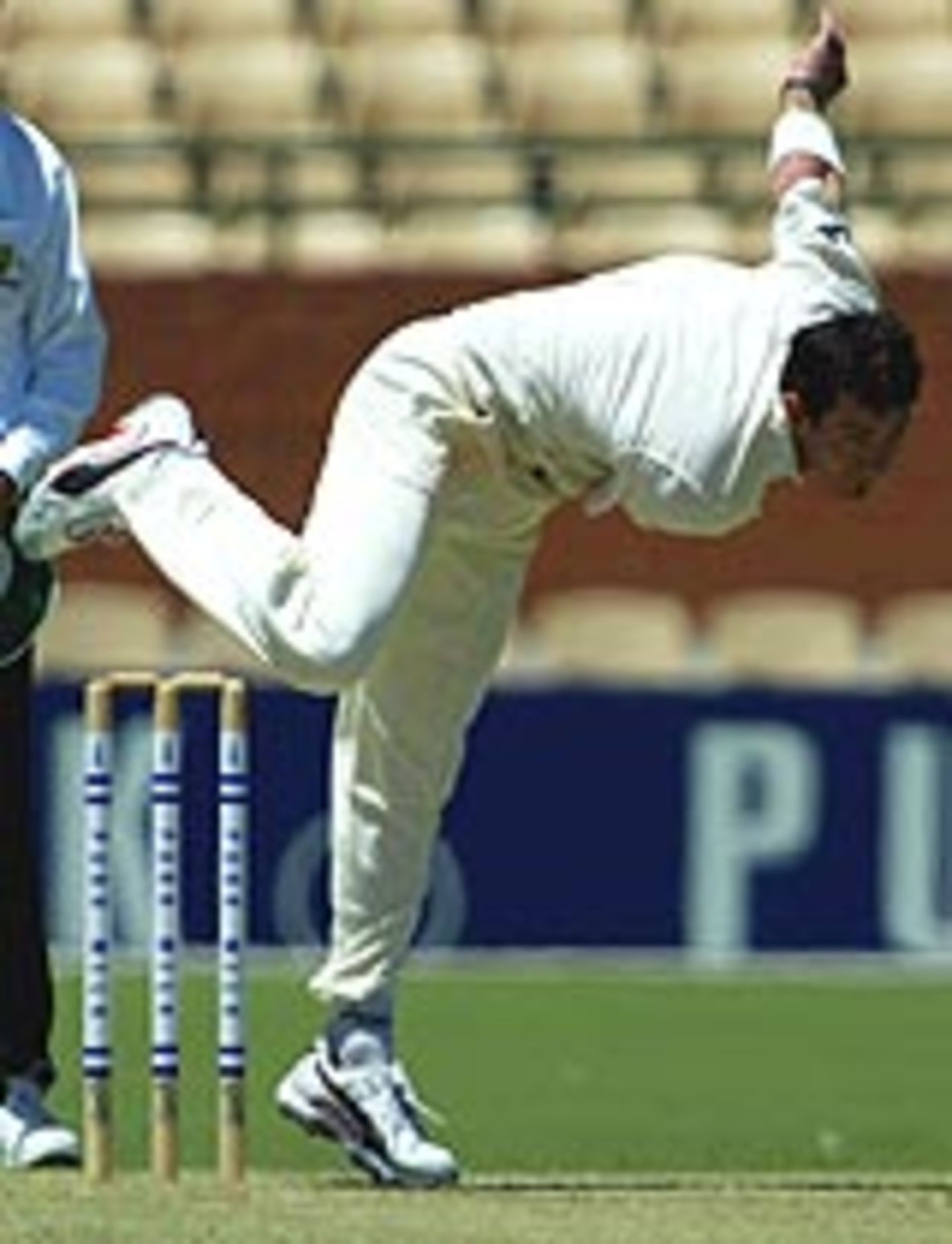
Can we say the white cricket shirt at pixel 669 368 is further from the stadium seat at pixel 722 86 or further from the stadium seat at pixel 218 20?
the stadium seat at pixel 218 20

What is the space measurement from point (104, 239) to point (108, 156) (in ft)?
0.94

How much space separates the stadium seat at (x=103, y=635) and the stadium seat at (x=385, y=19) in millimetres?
2850

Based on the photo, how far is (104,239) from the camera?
16.0 meters

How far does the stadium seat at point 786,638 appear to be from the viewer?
13.8 metres

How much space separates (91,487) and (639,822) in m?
5.85

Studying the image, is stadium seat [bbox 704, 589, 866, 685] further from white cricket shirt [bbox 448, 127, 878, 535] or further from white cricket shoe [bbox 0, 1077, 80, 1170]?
white cricket shirt [bbox 448, 127, 878, 535]

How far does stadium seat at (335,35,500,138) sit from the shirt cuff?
28.8ft

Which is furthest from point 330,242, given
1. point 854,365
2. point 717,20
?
point 854,365

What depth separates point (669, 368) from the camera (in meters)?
7.57

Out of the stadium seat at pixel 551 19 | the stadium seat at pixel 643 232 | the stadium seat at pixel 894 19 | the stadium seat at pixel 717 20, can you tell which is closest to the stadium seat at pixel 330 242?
the stadium seat at pixel 643 232

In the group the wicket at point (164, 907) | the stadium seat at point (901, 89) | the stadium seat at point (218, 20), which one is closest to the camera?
the wicket at point (164, 907)

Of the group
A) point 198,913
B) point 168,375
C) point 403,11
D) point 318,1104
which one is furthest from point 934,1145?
point 403,11

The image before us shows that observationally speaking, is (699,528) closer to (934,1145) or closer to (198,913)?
(934,1145)

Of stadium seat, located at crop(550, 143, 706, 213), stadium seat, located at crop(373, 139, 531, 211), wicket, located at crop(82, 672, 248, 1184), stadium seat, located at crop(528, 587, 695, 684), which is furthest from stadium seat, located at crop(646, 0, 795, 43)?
wicket, located at crop(82, 672, 248, 1184)
